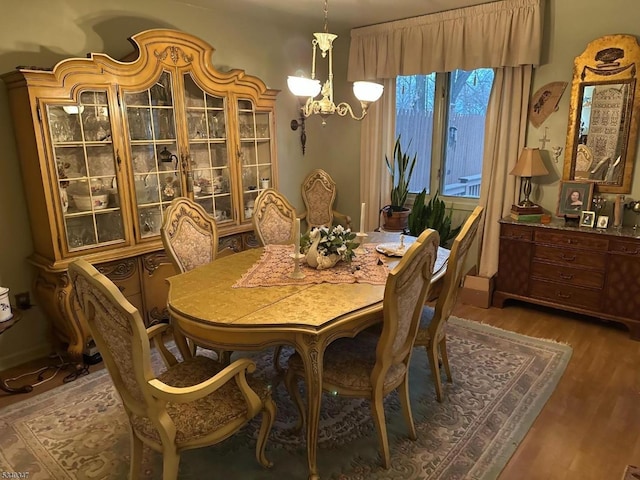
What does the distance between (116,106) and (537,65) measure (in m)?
3.11

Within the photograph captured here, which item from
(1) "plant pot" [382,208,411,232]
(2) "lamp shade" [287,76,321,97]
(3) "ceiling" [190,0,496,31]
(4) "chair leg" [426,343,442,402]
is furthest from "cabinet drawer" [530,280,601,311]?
(2) "lamp shade" [287,76,321,97]

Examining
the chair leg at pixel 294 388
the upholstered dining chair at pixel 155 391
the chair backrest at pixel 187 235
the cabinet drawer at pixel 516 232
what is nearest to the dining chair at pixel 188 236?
the chair backrest at pixel 187 235

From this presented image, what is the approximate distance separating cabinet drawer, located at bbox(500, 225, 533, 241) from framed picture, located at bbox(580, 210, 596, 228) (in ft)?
1.18

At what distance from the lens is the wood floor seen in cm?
200

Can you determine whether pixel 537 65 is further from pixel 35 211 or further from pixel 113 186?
pixel 35 211

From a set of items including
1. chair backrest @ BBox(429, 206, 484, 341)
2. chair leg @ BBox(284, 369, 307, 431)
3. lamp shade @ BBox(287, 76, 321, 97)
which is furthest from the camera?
lamp shade @ BBox(287, 76, 321, 97)

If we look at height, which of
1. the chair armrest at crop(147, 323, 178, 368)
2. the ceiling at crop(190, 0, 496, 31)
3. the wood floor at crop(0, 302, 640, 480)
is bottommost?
the wood floor at crop(0, 302, 640, 480)

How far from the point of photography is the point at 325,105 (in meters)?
2.46

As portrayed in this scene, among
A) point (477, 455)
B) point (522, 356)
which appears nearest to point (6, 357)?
point (477, 455)

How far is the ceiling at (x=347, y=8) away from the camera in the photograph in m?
3.42

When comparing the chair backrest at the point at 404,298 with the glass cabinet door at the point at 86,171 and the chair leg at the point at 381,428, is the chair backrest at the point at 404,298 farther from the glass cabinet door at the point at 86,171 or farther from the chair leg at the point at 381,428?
the glass cabinet door at the point at 86,171

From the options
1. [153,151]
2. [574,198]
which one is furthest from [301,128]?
[574,198]

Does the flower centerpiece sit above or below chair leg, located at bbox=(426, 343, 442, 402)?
above

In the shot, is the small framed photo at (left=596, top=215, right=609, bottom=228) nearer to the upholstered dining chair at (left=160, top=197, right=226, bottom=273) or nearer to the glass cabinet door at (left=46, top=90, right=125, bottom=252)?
the upholstered dining chair at (left=160, top=197, right=226, bottom=273)
